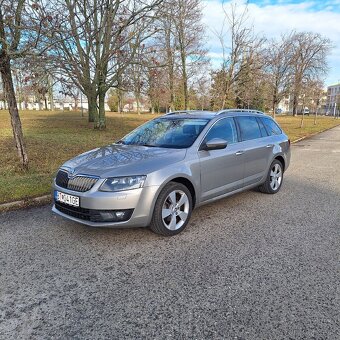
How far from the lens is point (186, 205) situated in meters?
4.10

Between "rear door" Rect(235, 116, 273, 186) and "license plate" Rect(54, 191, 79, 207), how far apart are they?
110 inches

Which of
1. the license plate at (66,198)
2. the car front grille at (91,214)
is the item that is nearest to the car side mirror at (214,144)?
the car front grille at (91,214)

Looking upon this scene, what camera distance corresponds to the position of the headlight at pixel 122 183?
3.48 meters

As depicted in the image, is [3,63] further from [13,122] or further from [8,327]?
[8,327]

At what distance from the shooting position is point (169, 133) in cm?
471

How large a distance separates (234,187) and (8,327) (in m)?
3.60

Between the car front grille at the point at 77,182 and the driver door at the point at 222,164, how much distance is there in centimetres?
156

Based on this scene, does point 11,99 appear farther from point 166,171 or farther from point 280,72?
point 280,72

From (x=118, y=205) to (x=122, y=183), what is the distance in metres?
0.26

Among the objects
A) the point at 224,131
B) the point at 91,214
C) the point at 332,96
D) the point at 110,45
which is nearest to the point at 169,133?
the point at 224,131

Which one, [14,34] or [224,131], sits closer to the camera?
[224,131]

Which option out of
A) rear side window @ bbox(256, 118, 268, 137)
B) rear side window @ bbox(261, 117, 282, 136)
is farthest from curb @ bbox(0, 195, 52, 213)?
rear side window @ bbox(261, 117, 282, 136)

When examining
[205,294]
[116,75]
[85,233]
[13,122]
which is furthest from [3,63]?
[116,75]

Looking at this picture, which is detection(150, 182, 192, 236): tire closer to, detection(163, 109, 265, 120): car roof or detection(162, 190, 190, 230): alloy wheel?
detection(162, 190, 190, 230): alloy wheel
